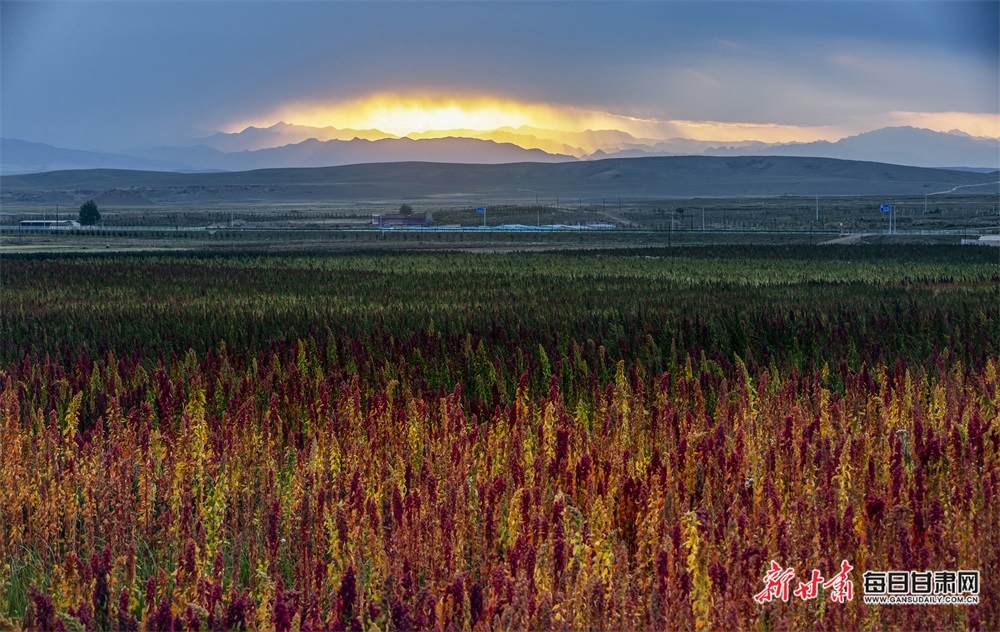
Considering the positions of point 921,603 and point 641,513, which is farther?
point 641,513

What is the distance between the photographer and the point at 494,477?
702cm

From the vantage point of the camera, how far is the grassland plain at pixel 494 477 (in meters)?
4.97

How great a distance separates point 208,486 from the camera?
7578mm

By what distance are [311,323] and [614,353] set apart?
5271 millimetres

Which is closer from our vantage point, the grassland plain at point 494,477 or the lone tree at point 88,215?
the grassland plain at point 494,477

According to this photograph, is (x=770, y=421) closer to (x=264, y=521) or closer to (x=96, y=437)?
(x=264, y=521)

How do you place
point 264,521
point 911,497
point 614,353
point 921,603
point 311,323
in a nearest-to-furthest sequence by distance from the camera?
point 921,603 → point 911,497 → point 264,521 → point 614,353 → point 311,323

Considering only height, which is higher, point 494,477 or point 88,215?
point 494,477

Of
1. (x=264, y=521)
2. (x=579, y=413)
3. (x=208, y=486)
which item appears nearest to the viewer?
(x=264, y=521)

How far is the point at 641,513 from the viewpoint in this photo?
20.0 ft

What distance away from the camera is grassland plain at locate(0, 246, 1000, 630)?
16.3 ft

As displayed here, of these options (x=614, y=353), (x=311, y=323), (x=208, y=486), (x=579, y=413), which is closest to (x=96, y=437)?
(x=208, y=486)

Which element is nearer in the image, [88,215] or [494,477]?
[494,477]

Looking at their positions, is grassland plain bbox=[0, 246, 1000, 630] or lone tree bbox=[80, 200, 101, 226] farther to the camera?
lone tree bbox=[80, 200, 101, 226]
